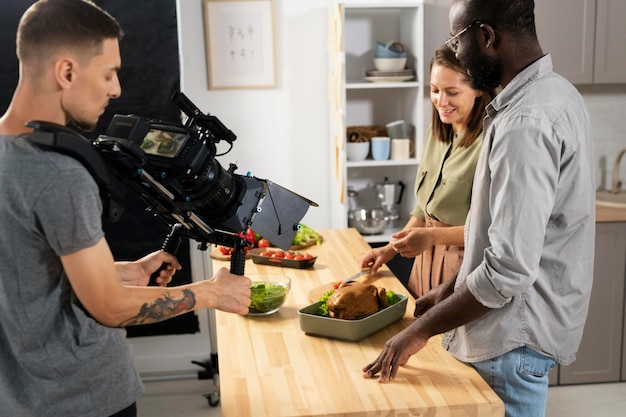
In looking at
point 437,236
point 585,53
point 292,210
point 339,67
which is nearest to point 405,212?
point 339,67

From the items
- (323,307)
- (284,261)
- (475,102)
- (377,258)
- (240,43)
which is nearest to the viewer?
(323,307)

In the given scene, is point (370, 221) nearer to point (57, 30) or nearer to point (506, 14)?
point (506, 14)

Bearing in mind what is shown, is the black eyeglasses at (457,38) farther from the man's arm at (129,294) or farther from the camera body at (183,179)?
the man's arm at (129,294)

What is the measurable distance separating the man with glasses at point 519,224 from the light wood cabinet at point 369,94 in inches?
74.2

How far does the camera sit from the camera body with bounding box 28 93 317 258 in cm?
137

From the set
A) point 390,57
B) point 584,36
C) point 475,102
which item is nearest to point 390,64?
point 390,57

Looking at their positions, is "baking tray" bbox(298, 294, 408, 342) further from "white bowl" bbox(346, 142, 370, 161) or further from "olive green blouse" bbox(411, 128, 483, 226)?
"white bowl" bbox(346, 142, 370, 161)

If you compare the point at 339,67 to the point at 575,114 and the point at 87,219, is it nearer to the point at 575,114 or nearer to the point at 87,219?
the point at 575,114

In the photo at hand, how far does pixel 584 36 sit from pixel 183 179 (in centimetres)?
279

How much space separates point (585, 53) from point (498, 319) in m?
2.48

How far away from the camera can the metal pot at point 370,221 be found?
369cm

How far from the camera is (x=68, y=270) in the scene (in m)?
1.33

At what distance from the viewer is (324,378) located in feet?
5.74

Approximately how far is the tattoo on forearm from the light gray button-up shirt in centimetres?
62
